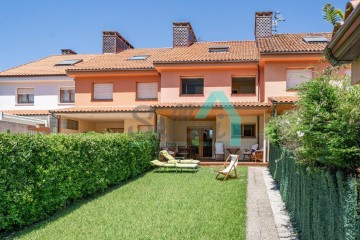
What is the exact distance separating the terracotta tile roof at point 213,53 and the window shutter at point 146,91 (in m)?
2.06

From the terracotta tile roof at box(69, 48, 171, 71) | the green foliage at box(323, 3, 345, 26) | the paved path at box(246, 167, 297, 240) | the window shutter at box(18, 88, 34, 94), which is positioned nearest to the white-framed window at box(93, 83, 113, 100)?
the terracotta tile roof at box(69, 48, 171, 71)

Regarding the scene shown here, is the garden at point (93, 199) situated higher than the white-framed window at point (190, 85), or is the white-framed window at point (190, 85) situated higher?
the white-framed window at point (190, 85)

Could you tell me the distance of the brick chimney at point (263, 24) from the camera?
84.7 feet

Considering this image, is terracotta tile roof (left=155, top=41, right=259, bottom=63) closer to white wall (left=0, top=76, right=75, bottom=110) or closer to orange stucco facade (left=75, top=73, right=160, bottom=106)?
orange stucco facade (left=75, top=73, right=160, bottom=106)

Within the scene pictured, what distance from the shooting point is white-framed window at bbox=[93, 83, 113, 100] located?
25.4 metres

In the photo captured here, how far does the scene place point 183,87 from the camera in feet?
77.4

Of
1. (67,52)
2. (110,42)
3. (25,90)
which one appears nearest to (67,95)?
(25,90)

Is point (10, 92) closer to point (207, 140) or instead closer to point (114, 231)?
point (207, 140)

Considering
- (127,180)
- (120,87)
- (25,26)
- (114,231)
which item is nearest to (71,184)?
(114,231)

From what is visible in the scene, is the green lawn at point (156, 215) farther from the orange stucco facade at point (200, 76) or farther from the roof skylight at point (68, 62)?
the roof skylight at point (68, 62)

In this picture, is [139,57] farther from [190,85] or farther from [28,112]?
[28,112]

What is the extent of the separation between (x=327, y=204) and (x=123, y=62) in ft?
75.8

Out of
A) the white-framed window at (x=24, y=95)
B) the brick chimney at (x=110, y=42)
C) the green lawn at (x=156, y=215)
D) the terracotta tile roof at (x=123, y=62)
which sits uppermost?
the brick chimney at (x=110, y=42)

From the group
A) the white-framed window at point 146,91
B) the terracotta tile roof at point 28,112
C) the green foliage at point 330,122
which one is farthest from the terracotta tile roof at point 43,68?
the green foliage at point 330,122
